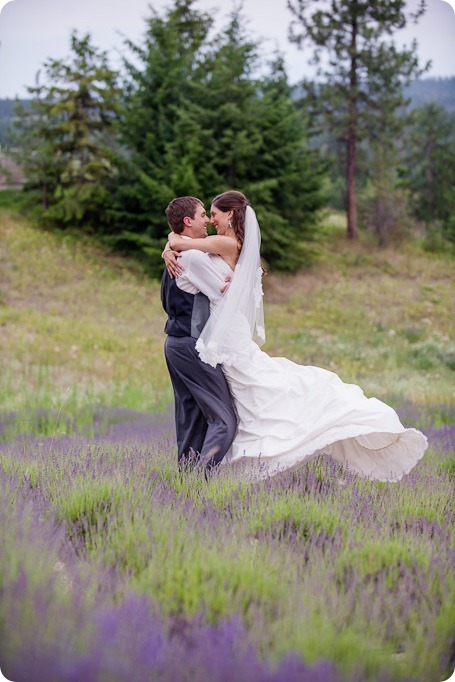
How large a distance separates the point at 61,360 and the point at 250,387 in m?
8.42

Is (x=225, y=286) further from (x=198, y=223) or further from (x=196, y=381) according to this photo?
(x=196, y=381)

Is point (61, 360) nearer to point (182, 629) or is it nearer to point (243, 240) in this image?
point (243, 240)

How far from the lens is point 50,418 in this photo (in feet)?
27.7

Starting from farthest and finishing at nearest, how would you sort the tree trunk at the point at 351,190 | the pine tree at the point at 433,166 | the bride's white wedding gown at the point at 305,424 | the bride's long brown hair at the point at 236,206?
the pine tree at the point at 433,166 → the tree trunk at the point at 351,190 → the bride's long brown hair at the point at 236,206 → the bride's white wedding gown at the point at 305,424

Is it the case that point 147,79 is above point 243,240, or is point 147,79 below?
above

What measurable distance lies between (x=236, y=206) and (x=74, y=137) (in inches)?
843

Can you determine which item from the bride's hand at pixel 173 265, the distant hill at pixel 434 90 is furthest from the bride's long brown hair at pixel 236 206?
the distant hill at pixel 434 90

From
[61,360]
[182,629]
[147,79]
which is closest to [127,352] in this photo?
[61,360]

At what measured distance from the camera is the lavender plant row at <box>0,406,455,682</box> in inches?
95.0

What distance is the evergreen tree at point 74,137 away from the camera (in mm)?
23766

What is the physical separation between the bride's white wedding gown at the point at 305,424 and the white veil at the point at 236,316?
23 millimetres

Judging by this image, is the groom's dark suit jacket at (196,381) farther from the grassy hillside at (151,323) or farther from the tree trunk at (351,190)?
the tree trunk at (351,190)

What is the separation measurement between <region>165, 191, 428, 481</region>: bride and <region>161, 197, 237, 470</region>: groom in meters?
0.09

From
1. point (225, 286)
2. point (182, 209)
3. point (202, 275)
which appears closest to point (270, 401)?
point (225, 286)
